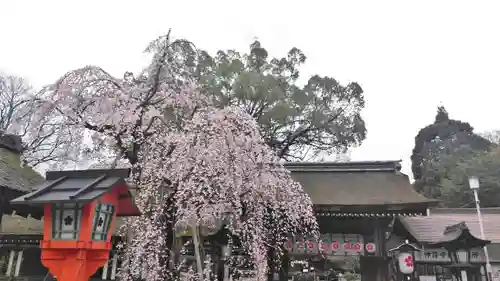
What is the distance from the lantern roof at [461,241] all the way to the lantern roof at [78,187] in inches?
391

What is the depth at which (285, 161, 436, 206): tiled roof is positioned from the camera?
460 inches

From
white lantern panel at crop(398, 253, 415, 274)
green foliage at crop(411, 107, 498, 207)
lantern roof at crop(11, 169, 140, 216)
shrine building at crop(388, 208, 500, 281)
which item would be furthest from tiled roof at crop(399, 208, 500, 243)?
lantern roof at crop(11, 169, 140, 216)

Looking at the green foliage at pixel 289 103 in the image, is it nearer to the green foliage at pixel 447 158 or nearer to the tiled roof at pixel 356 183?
the tiled roof at pixel 356 183

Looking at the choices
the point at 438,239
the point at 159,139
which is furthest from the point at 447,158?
the point at 159,139

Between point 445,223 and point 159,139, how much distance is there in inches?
467

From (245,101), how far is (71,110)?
9031mm

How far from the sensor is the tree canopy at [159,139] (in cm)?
684

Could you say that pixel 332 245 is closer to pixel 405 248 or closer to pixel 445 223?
pixel 405 248

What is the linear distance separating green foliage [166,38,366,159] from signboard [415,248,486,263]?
5004mm

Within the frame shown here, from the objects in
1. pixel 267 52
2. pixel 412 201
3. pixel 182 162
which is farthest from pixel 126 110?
pixel 267 52

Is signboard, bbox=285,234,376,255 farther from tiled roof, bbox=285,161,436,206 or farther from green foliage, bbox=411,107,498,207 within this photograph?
green foliage, bbox=411,107,498,207

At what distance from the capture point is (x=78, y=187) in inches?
215

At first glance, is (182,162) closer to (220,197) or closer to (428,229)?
(220,197)

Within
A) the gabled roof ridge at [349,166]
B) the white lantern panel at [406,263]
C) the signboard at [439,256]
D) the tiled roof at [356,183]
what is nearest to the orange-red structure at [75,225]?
the tiled roof at [356,183]
